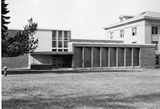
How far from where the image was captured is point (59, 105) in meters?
7.63

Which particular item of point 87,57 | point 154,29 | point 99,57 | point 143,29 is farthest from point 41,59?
point 154,29

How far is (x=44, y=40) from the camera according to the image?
46594 millimetres

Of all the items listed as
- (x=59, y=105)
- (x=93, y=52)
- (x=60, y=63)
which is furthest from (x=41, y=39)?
(x=59, y=105)

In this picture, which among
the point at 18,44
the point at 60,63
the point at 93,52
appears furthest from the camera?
the point at 60,63

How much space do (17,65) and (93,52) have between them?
18.5m

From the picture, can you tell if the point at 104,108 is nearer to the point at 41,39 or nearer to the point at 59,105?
the point at 59,105

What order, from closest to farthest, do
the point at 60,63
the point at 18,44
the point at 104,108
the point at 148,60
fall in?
the point at 104,108 < the point at 18,44 < the point at 148,60 < the point at 60,63

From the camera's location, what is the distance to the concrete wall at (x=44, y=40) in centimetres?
4609

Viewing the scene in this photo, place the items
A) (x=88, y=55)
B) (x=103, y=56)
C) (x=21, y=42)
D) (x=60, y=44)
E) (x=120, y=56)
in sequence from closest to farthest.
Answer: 1. (x=21, y=42)
2. (x=88, y=55)
3. (x=103, y=56)
4. (x=120, y=56)
5. (x=60, y=44)

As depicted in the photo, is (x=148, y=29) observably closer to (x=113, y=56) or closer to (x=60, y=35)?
(x=113, y=56)

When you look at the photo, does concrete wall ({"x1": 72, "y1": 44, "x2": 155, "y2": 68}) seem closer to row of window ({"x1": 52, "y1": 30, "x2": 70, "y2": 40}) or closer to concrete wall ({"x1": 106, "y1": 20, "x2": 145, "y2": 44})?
concrete wall ({"x1": 106, "y1": 20, "x2": 145, "y2": 44})

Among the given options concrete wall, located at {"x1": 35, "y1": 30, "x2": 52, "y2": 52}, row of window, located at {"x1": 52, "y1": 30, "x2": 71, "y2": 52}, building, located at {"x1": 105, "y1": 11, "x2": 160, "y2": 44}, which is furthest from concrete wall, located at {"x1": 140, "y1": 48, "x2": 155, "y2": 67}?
concrete wall, located at {"x1": 35, "y1": 30, "x2": 52, "y2": 52}

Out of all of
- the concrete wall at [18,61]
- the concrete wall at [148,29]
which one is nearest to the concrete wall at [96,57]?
the concrete wall at [148,29]

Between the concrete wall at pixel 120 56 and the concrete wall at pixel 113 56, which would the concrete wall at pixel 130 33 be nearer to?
the concrete wall at pixel 113 56
